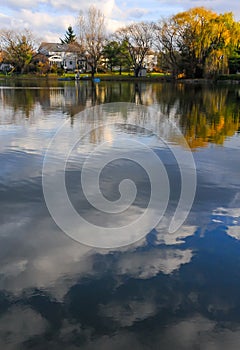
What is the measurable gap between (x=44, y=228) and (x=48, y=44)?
110808 millimetres

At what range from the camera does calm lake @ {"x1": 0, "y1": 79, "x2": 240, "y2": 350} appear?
363cm

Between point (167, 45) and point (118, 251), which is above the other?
point (167, 45)

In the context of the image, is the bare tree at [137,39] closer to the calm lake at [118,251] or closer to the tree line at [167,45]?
the tree line at [167,45]

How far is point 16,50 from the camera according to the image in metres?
85.9

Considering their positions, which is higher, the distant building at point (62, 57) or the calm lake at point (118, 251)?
the distant building at point (62, 57)

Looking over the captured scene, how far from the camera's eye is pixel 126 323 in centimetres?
371

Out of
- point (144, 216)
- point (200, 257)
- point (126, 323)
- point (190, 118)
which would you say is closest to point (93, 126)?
point (190, 118)

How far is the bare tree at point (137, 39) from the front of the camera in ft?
260

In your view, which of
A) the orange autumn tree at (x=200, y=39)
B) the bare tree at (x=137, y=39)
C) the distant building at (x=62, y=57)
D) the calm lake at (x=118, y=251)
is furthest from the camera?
the distant building at (x=62, y=57)

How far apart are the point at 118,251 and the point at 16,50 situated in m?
91.1

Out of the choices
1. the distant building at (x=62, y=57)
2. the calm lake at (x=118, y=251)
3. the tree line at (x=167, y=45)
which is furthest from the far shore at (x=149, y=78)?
the calm lake at (x=118, y=251)

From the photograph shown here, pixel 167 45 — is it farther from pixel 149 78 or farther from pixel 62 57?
pixel 62 57

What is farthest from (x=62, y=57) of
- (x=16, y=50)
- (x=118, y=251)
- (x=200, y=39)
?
(x=118, y=251)

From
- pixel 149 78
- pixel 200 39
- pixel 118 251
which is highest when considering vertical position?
pixel 200 39
